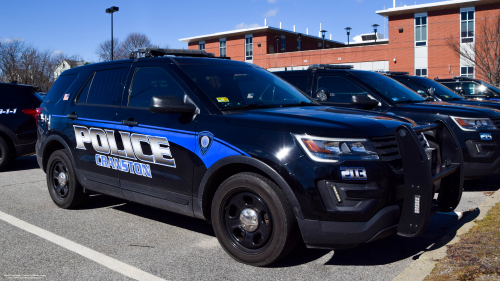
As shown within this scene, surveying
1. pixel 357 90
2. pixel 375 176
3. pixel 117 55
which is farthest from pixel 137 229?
pixel 117 55

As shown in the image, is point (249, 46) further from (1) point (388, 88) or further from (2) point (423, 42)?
(1) point (388, 88)

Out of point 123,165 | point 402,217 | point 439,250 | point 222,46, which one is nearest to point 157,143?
point 123,165

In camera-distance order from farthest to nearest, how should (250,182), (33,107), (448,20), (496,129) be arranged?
(448,20), (33,107), (496,129), (250,182)

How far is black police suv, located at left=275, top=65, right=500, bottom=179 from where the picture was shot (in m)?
6.50

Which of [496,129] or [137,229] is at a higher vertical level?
[496,129]

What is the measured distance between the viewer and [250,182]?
3.68 m

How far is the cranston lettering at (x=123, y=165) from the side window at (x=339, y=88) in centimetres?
392

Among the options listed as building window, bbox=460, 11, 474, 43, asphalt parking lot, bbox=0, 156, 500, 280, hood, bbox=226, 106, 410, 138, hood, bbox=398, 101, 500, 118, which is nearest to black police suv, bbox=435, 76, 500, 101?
hood, bbox=398, 101, 500, 118

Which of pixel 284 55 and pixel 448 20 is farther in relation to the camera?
pixel 284 55

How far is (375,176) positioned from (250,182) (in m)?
0.98

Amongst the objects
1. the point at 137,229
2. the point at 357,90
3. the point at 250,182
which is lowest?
the point at 137,229

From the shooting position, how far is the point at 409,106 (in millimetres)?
7070

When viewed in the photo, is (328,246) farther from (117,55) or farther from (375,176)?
(117,55)

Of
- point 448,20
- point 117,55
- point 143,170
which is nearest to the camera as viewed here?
point 143,170
